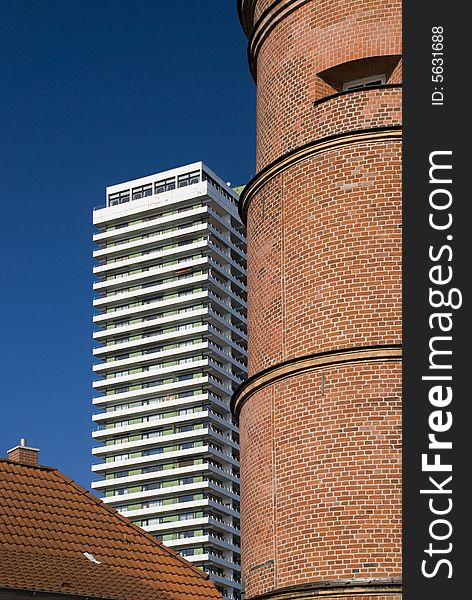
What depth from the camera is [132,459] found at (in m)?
120

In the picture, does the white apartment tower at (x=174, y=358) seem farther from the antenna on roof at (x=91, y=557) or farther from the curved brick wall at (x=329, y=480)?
the curved brick wall at (x=329, y=480)

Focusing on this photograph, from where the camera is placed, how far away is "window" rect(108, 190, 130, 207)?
445 ft

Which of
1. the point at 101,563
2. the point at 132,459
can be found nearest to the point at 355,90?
the point at 101,563

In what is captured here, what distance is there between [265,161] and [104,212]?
115628 mm

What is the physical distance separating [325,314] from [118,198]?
398ft

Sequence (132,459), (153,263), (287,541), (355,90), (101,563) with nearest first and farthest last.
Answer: (287,541) < (355,90) < (101,563) < (132,459) < (153,263)

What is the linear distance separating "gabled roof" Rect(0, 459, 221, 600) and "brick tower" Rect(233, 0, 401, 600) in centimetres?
542

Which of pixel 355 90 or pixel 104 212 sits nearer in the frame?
pixel 355 90

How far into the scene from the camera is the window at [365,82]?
58.7 ft

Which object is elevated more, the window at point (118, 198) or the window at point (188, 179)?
the window at point (118, 198)

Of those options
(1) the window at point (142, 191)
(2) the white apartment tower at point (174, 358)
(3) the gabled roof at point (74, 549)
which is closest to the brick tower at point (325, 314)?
(3) the gabled roof at point (74, 549)

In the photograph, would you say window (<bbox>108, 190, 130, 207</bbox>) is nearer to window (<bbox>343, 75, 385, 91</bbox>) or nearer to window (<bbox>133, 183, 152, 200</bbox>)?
window (<bbox>133, 183, 152, 200</bbox>)

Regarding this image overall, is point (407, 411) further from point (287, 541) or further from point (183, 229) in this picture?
point (183, 229)

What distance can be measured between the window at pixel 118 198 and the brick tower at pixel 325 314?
386 feet
